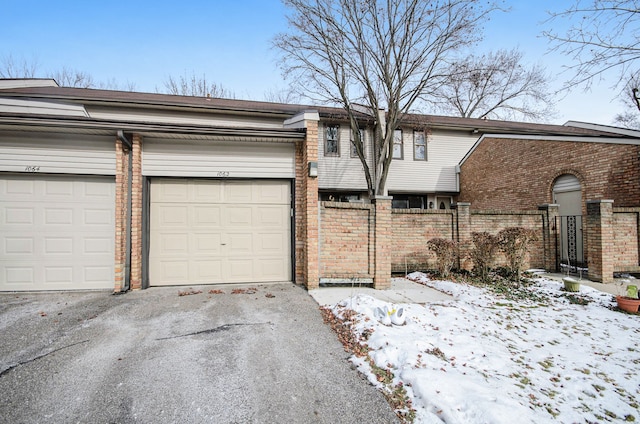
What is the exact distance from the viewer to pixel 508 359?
10.7 ft

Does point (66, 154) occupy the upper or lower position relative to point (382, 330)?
upper

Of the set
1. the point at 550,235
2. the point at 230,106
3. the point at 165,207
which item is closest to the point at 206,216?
the point at 165,207

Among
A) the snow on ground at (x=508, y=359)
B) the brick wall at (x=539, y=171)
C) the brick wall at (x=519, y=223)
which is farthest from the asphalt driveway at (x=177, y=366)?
the brick wall at (x=539, y=171)

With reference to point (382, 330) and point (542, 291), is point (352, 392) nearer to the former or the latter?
point (382, 330)

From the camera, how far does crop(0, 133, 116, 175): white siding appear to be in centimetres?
556

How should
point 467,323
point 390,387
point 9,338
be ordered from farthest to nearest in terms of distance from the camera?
1. point 467,323
2. point 9,338
3. point 390,387

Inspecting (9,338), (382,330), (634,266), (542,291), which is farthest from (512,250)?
(9,338)

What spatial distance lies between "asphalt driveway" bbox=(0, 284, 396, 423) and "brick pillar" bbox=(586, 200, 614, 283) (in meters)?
7.28

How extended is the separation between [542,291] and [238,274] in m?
6.68

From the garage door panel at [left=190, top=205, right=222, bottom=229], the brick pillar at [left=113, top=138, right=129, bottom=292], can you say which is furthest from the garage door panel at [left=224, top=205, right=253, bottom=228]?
the brick pillar at [left=113, top=138, right=129, bottom=292]

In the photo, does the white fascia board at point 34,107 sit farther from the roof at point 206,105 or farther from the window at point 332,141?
the window at point 332,141

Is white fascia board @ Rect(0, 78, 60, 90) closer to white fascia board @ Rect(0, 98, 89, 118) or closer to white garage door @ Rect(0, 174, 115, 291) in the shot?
white fascia board @ Rect(0, 98, 89, 118)

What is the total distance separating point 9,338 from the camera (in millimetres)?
3686

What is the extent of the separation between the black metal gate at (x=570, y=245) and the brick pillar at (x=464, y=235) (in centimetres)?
271
